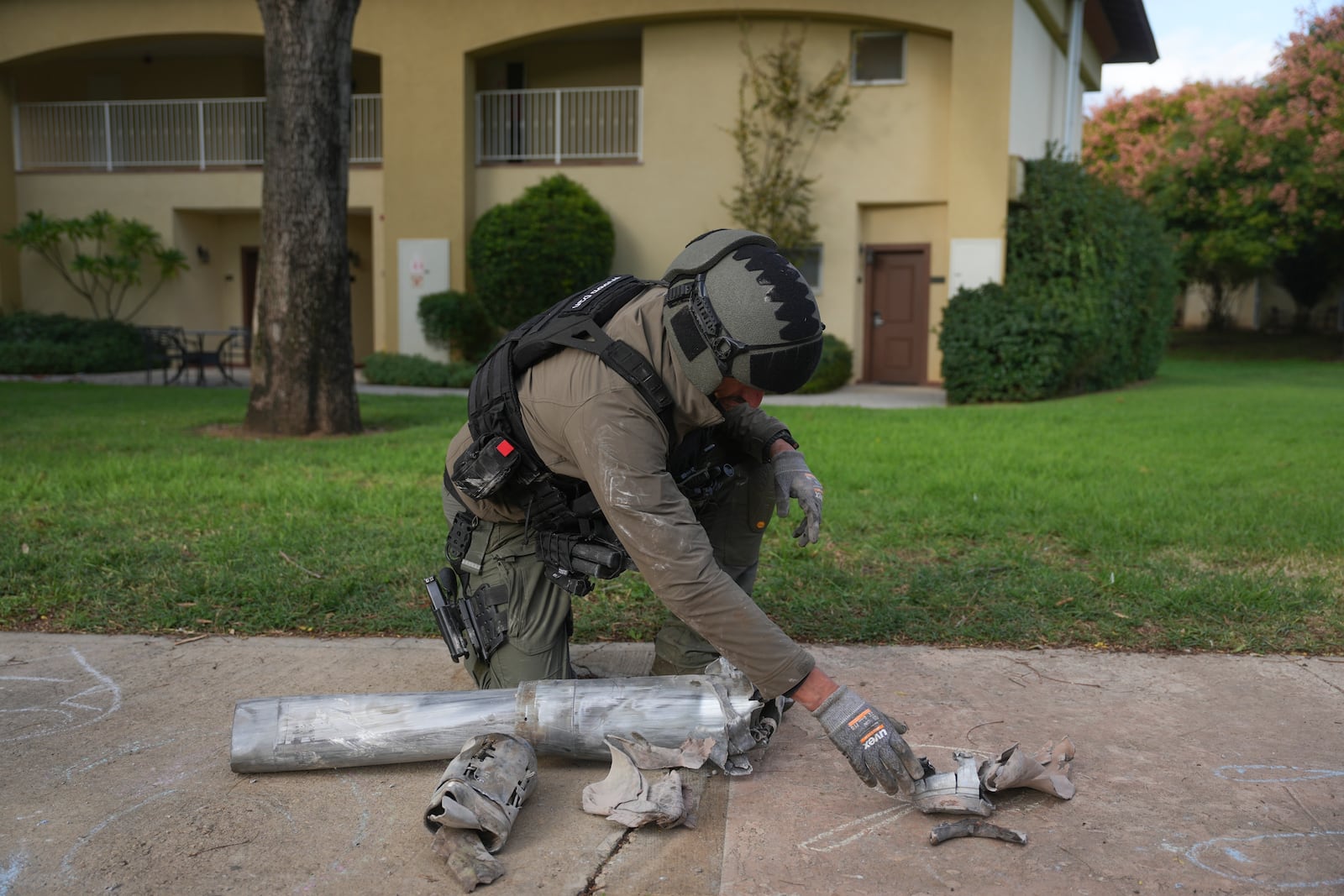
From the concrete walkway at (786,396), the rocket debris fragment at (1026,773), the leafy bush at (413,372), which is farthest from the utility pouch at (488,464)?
the leafy bush at (413,372)

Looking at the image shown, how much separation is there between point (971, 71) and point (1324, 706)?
1310cm

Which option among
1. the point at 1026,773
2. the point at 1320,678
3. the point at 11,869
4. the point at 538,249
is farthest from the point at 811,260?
the point at 11,869

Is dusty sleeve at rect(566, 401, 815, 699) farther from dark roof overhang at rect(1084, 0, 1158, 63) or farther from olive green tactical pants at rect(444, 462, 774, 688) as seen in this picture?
dark roof overhang at rect(1084, 0, 1158, 63)

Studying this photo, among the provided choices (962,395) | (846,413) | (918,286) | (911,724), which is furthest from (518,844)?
(918,286)

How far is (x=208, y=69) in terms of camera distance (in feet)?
64.0

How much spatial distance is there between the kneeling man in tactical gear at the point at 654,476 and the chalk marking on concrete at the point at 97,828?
2.75ft

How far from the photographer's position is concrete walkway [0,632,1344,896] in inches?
94.4

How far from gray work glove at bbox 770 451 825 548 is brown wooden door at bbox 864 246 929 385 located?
13.5 meters

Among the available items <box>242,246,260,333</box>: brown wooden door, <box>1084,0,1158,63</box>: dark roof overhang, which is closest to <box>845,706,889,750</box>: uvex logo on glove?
<box>1084,0,1158,63</box>: dark roof overhang

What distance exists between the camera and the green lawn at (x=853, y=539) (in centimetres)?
410

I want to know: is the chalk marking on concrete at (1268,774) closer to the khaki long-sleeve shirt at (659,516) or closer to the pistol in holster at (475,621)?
the khaki long-sleeve shirt at (659,516)

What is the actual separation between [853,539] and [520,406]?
271 centimetres

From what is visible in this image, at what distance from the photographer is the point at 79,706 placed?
129 inches

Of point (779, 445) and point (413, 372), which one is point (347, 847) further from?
point (413, 372)
